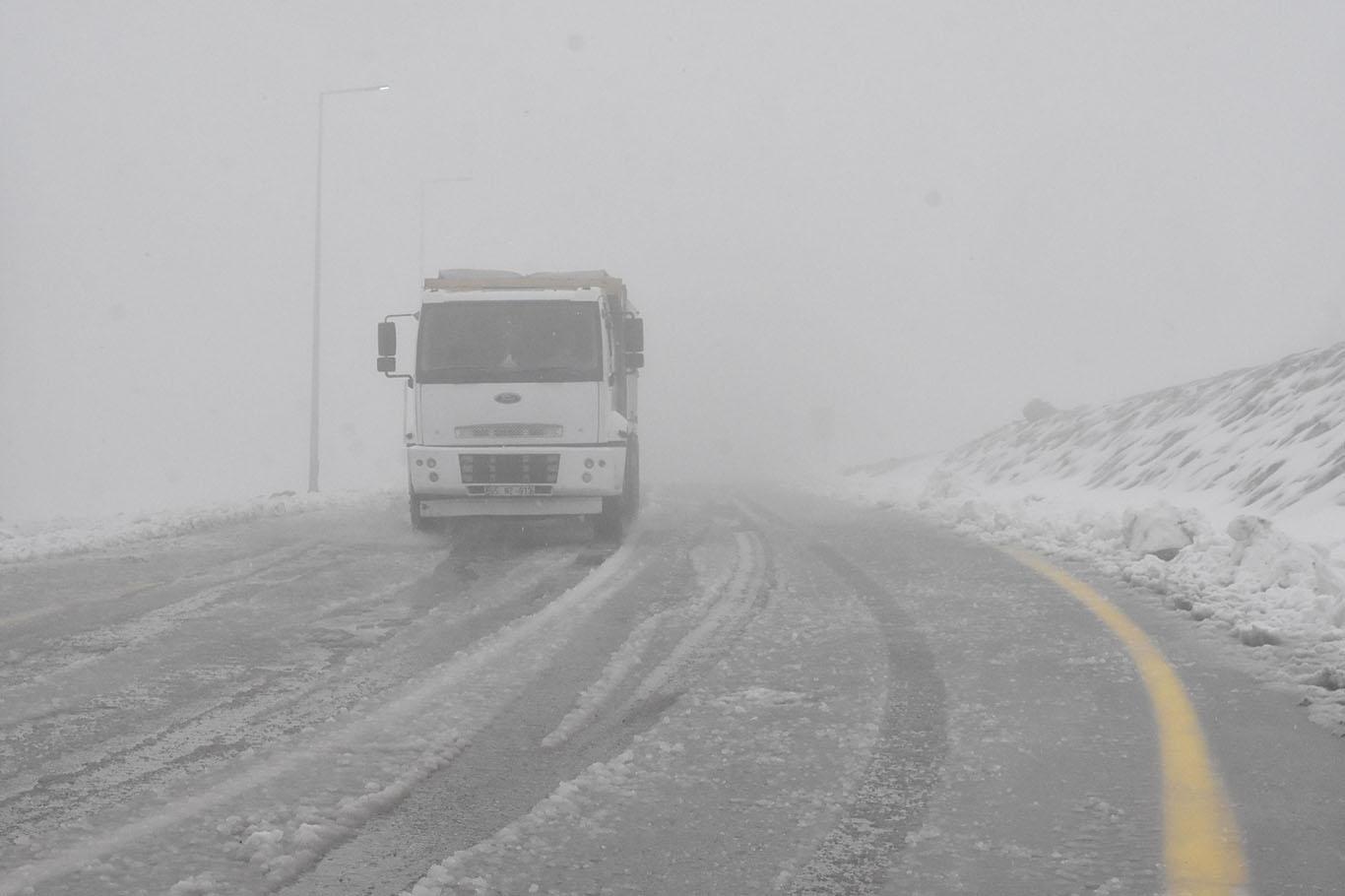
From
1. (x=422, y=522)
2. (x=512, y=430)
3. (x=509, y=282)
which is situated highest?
(x=509, y=282)

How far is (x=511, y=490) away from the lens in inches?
473

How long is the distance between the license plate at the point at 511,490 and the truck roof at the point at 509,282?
2198 millimetres

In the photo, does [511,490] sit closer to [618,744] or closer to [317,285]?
[618,744]

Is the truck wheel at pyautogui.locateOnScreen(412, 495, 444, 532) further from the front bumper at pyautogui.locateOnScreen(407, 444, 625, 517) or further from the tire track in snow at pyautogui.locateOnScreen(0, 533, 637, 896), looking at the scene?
the tire track in snow at pyautogui.locateOnScreen(0, 533, 637, 896)

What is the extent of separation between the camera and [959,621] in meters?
6.62

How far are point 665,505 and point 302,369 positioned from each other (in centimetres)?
12728

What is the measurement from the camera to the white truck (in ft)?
39.4

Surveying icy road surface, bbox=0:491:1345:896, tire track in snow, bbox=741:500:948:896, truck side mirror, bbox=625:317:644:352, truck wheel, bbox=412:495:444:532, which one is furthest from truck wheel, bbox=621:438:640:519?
tire track in snow, bbox=741:500:948:896

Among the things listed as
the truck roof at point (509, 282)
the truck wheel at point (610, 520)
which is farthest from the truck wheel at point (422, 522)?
the truck roof at point (509, 282)

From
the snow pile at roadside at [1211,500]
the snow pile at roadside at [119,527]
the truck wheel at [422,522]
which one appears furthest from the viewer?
the truck wheel at [422,522]

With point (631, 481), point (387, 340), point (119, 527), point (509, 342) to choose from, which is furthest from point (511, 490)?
point (119, 527)

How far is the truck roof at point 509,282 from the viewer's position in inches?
515

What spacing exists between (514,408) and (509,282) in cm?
185

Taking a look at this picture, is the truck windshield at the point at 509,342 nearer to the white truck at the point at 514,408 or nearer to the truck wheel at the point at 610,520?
the white truck at the point at 514,408
